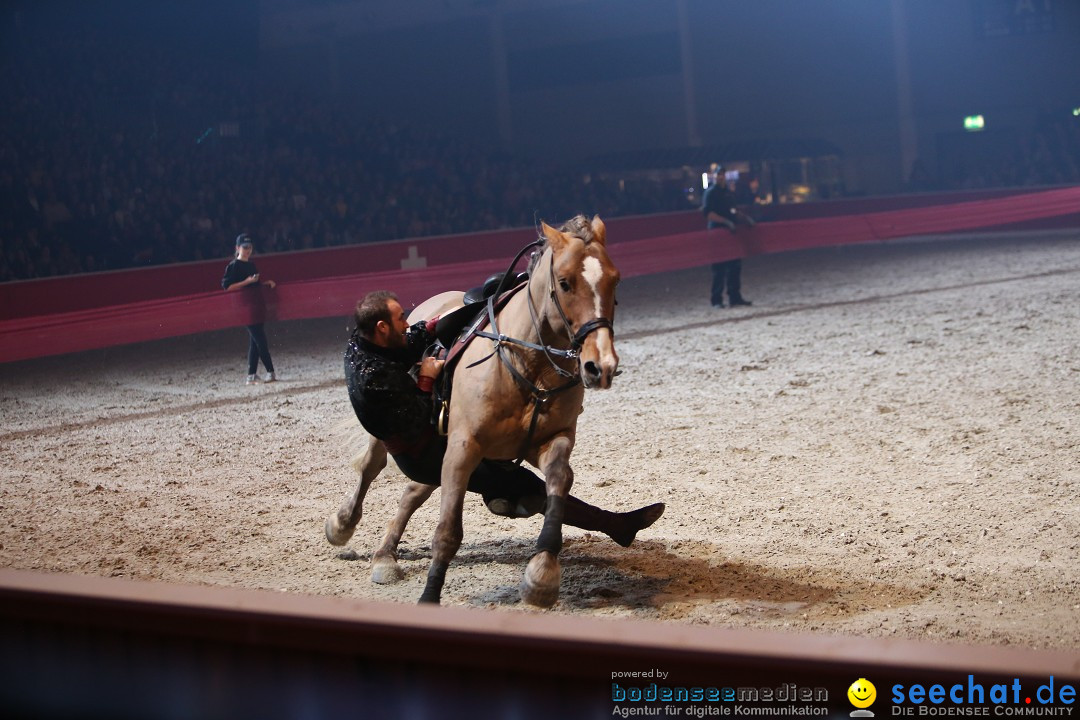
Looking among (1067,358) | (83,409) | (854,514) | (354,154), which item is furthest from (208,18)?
(854,514)

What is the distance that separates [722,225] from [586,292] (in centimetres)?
1177

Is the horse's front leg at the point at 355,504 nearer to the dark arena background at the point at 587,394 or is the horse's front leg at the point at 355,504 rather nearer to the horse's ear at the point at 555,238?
the dark arena background at the point at 587,394

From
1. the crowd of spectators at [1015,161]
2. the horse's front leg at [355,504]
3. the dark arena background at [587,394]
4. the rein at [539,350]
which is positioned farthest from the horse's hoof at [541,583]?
the crowd of spectators at [1015,161]

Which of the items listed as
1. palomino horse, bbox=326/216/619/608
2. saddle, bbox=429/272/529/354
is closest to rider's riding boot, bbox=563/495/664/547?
palomino horse, bbox=326/216/619/608

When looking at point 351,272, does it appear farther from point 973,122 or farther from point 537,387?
point 973,122

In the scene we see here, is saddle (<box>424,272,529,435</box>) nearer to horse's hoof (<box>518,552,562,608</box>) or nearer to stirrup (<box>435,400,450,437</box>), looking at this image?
stirrup (<box>435,400,450,437</box>)

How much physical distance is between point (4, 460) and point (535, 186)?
60.7 ft

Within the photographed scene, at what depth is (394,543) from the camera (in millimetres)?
5609

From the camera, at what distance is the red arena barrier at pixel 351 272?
12539mm

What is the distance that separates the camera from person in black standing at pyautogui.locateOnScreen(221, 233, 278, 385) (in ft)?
39.1

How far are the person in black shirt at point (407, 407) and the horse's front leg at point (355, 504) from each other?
2.14 feet

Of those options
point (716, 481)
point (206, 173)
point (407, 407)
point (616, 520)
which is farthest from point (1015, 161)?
point (407, 407)

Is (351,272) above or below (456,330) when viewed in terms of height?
above

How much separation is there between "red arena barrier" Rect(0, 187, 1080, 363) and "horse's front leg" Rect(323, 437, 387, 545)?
666cm
